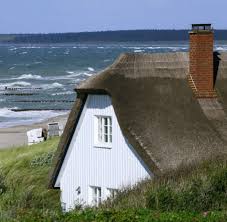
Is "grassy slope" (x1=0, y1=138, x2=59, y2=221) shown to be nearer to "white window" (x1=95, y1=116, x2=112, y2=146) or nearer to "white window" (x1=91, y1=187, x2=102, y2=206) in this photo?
"white window" (x1=91, y1=187, x2=102, y2=206)

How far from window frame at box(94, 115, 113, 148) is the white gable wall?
0.08 meters

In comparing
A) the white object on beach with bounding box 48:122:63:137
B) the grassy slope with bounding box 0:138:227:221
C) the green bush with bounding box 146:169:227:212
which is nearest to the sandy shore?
the white object on beach with bounding box 48:122:63:137

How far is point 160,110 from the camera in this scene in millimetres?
21672

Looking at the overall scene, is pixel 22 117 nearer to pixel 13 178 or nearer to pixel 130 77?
pixel 13 178

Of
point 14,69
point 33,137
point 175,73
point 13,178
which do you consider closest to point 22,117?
point 33,137

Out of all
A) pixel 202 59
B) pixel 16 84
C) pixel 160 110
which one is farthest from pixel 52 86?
pixel 160 110

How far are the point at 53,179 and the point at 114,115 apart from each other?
314 cm

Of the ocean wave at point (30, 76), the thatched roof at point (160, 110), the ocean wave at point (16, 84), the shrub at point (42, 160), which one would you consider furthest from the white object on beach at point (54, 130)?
the ocean wave at point (30, 76)

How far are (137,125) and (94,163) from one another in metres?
1.94

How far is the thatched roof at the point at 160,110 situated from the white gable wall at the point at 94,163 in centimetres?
27

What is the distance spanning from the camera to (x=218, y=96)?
2309 cm

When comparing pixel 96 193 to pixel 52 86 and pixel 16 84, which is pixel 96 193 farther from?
pixel 16 84

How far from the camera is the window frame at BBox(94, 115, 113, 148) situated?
2197 cm

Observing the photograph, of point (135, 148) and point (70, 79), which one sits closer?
point (135, 148)
